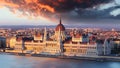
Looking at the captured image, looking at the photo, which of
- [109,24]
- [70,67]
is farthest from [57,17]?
[70,67]

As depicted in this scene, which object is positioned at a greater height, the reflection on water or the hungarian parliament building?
the hungarian parliament building

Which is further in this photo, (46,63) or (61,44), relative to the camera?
(61,44)

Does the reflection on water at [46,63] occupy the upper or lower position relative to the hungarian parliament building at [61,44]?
lower

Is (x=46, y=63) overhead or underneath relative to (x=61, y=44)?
underneath

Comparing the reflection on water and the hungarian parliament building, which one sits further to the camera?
the hungarian parliament building
